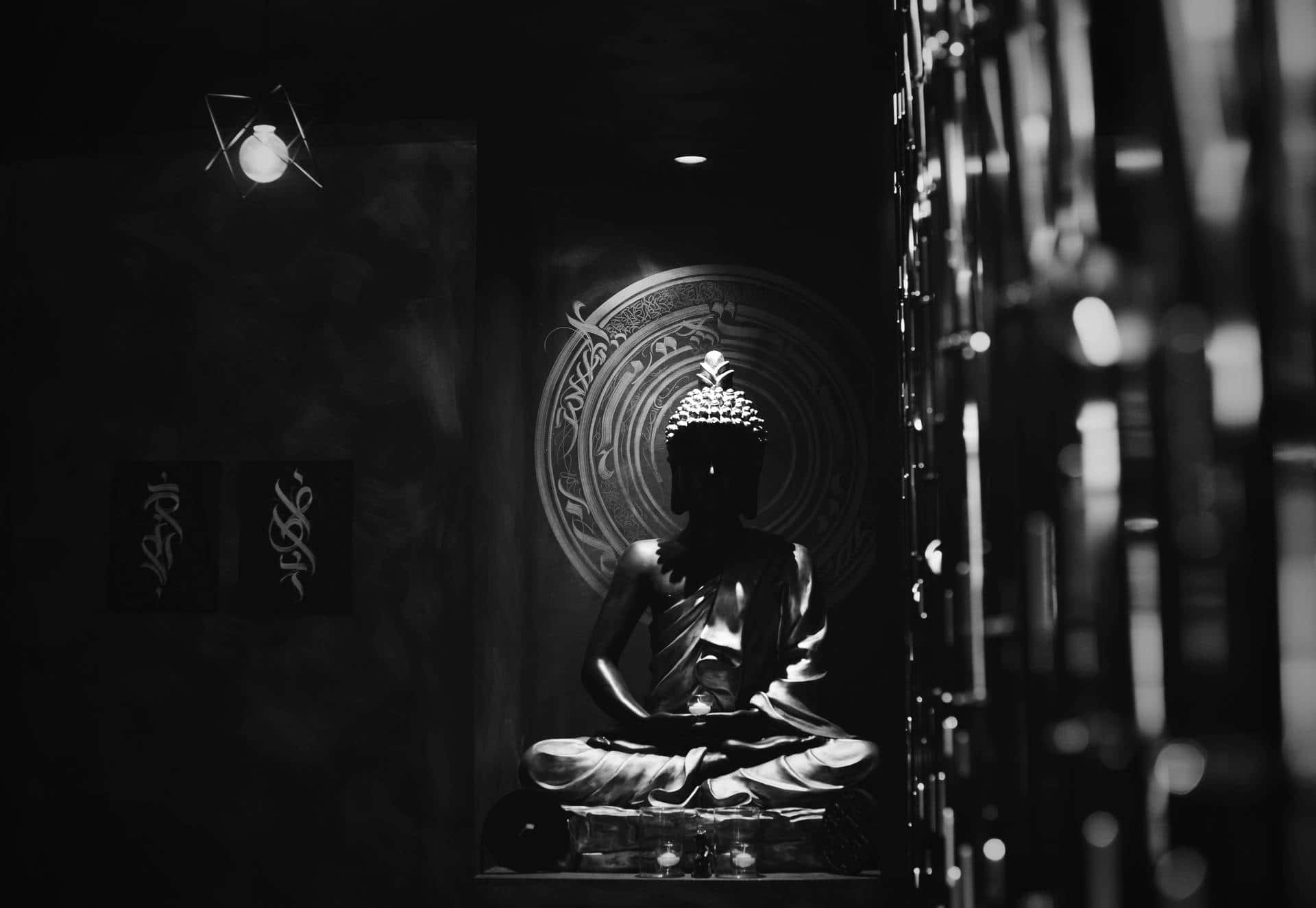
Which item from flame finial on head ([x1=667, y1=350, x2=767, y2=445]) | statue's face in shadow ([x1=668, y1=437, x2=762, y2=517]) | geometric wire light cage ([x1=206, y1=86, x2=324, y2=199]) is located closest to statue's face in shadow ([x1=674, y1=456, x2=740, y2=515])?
statue's face in shadow ([x1=668, y1=437, x2=762, y2=517])

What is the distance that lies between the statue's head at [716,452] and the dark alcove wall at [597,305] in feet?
1.41

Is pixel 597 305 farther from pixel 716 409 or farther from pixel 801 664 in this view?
pixel 801 664

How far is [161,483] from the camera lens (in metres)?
3.71

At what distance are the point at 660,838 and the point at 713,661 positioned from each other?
1.85ft

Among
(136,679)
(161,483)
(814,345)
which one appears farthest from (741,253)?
(136,679)

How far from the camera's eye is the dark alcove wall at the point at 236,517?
3504mm

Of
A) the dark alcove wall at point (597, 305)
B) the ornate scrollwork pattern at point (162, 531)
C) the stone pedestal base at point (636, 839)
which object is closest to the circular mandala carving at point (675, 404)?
the dark alcove wall at point (597, 305)

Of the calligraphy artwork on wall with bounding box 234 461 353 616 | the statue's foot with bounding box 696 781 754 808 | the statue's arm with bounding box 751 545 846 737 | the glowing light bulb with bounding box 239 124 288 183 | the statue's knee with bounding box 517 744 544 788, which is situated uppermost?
the glowing light bulb with bounding box 239 124 288 183

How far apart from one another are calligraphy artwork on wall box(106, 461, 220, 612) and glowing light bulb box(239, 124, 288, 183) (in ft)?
3.54

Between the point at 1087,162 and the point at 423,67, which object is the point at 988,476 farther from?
the point at 423,67

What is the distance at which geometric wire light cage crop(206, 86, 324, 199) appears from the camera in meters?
2.99

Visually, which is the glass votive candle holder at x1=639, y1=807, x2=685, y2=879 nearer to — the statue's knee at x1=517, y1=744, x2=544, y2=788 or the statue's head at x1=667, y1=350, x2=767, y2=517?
the statue's knee at x1=517, y1=744, x2=544, y2=788

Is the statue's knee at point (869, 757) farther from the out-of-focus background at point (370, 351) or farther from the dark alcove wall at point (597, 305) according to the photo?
the dark alcove wall at point (597, 305)

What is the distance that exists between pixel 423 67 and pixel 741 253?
1.29 meters
